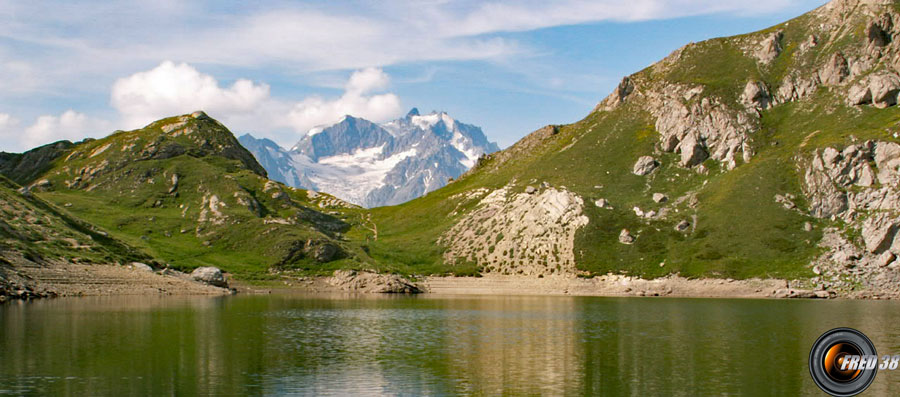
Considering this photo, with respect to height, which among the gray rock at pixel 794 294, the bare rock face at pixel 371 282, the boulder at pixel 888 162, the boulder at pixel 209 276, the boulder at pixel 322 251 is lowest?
the gray rock at pixel 794 294

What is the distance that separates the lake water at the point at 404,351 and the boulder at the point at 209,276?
4743cm

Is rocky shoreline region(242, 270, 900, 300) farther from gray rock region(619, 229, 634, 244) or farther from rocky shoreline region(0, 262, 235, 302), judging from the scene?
gray rock region(619, 229, 634, 244)

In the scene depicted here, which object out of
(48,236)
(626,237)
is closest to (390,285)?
(626,237)

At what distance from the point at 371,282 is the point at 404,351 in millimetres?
111901

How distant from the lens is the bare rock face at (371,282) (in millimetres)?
172250

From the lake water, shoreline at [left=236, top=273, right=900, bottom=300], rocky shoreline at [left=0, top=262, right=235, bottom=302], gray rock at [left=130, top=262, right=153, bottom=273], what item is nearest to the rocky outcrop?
shoreline at [left=236, top=273, right=900, bottom=300]

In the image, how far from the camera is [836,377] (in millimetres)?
40812

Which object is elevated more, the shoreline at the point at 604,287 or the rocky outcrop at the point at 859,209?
the rocky outcrop at the point at 859,209

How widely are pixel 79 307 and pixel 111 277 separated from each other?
3414 centimetres

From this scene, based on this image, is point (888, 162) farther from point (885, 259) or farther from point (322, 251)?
point (322, 251)

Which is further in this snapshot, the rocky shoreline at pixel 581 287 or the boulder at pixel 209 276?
the rocky shoreline at pixel 581 287

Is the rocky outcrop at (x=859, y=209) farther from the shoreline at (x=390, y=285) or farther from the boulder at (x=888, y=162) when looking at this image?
the shoreline at (x=390, y=285)

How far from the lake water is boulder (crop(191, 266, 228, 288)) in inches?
1867

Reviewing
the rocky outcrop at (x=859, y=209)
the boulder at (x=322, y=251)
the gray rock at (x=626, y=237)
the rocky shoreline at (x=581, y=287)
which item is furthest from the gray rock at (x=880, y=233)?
the boulder at (x=322, y=251)
